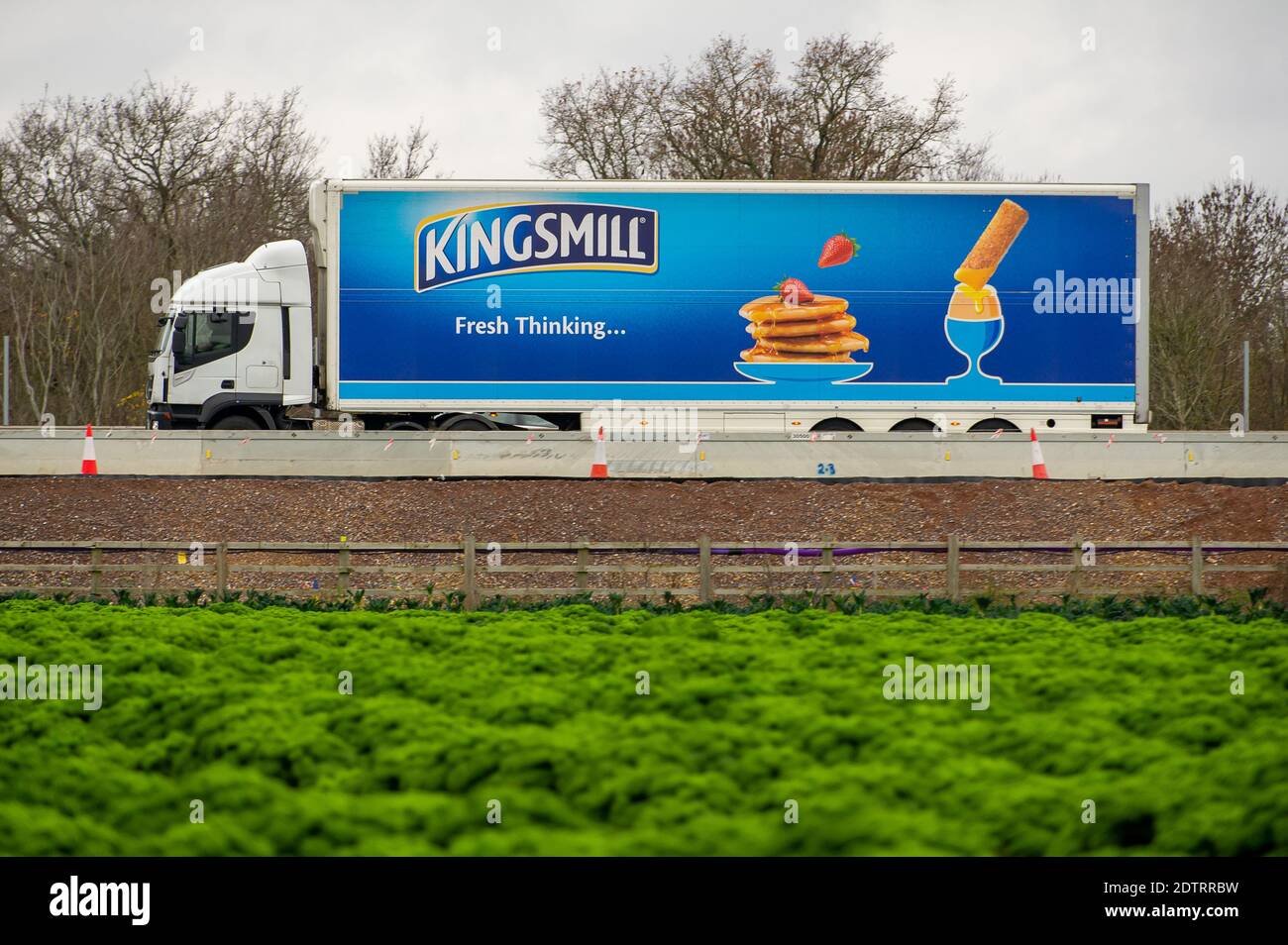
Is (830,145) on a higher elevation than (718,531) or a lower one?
higher

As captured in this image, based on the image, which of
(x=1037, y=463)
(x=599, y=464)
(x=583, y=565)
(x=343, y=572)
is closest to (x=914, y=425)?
(x=1037, y=463)

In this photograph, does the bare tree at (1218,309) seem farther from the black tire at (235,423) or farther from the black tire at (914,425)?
the black tire at (235,423)

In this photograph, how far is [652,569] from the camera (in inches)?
606

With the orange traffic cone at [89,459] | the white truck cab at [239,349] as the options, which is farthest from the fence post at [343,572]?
the white truck cab at [239,349]

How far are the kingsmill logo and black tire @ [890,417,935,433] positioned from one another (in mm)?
4604

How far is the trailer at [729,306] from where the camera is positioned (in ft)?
76.3

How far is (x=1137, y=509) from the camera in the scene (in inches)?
→ 814

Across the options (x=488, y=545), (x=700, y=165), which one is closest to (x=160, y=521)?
(x=488, y=545)

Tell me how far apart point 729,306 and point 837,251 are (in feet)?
6.35

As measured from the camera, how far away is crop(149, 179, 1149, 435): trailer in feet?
76.3

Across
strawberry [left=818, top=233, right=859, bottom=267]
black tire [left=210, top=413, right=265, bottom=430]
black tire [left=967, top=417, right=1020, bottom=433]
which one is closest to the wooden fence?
black tire [left=967, top=417, right=1020, bottom=433]
